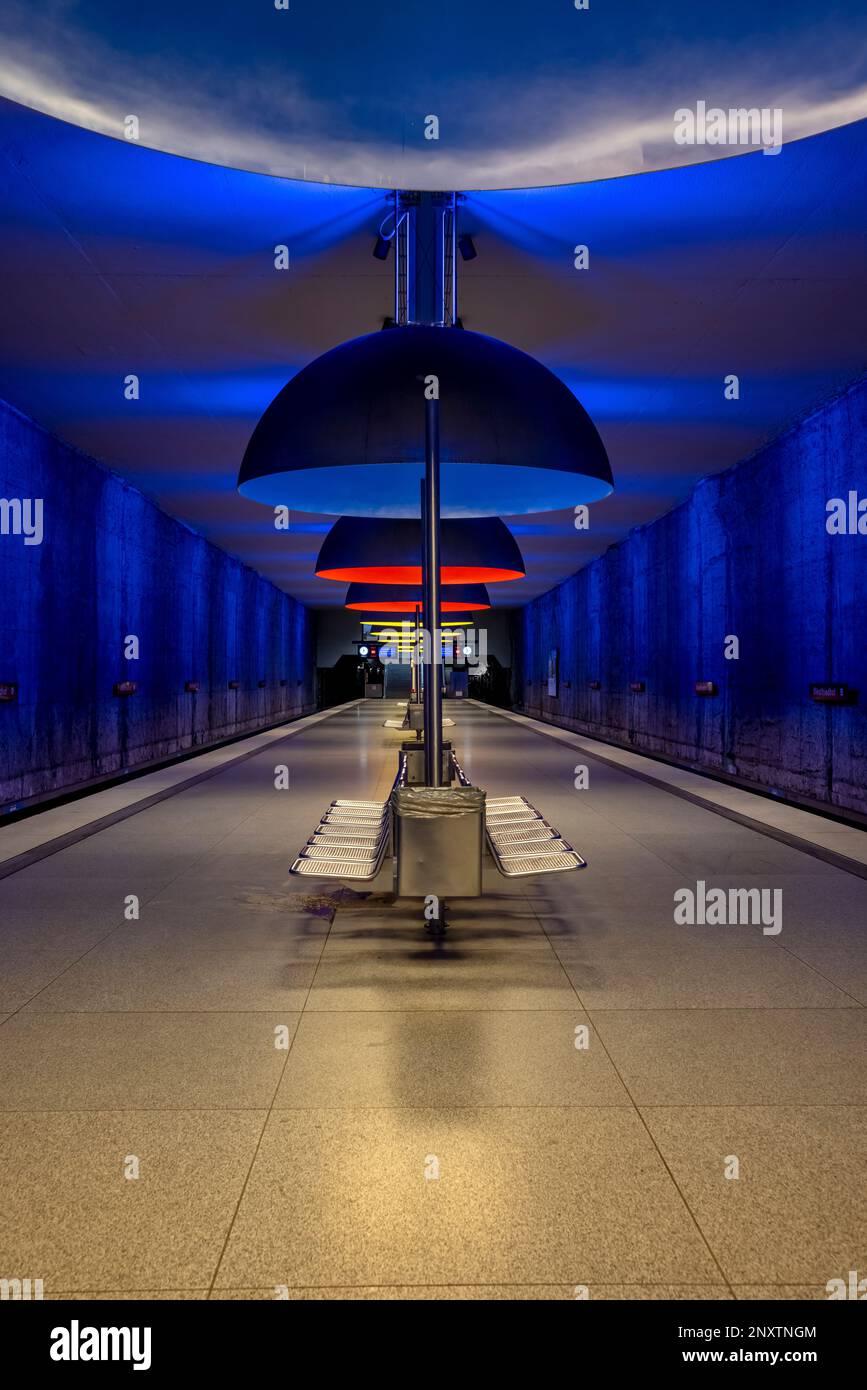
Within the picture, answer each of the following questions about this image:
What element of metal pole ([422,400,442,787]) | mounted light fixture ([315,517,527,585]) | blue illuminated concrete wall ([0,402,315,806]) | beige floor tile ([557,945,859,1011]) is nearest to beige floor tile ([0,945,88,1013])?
metal pole ([422,400,442,787])

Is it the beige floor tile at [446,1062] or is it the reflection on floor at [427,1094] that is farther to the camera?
the beige floor tile at [446,1062]

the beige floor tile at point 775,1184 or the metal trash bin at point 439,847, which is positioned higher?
the metal trash bin at point 439,847

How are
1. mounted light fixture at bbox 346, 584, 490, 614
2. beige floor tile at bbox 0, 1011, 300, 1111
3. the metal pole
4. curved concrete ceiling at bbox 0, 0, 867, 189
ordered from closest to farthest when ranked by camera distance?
beige floor tile at bbox 0, 1011, 300, 1111
curved concrete ceiling at bbox 0, 0, 867, 189
the metal pole
mounted light fixture at bbox 346, 584, 490, 614

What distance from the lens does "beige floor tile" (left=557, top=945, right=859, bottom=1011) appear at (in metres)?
5.12

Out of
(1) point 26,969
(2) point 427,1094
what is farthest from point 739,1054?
(1) point 26,969

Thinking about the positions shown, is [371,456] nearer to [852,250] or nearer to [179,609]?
[852,250]

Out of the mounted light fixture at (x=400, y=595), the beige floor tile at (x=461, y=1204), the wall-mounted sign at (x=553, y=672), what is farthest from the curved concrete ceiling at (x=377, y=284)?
the wall-mounted sign at (x=553, y=672)

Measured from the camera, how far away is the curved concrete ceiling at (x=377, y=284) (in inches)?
266

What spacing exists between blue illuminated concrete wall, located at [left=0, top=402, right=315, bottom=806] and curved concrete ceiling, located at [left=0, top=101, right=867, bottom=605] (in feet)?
4.29

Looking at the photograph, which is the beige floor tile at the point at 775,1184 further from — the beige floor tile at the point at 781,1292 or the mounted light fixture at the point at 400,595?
the mounted light fixture at the point at 400,595

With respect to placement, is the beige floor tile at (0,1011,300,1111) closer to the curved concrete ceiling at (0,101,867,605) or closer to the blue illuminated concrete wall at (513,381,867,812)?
the curved concrete ceiling at (0,101,867,605)

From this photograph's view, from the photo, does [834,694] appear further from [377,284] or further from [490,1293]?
[490,1293]

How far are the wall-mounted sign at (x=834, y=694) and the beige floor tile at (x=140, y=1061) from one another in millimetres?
8607

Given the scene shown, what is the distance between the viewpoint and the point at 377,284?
857cm
